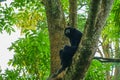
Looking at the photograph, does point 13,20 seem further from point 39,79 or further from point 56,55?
point 56,55

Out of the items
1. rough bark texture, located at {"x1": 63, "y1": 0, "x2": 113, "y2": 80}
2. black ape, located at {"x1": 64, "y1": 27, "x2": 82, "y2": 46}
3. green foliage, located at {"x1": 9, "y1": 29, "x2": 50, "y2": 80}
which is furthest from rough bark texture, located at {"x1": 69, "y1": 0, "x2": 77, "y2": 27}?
green foliage, located at {"x1": 9, "y1": 29, "x2": 50, "y2": 80}

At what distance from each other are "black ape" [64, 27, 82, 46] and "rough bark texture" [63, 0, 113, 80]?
4.58 feet

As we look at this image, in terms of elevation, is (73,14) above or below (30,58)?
above

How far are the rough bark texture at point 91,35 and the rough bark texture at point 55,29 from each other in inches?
47.8

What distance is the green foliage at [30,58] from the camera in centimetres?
638

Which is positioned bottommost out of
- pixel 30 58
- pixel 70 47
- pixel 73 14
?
pixel 30 58

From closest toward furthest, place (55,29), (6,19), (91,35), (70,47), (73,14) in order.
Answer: (91,35)
(70,47)
(55,29)
(73,14)
(6,19)

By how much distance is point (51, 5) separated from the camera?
448 centimetres

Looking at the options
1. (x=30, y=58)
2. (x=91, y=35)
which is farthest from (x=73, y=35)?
(x=30, y=58)

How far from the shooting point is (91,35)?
3.01 meters

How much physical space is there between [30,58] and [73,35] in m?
2.13

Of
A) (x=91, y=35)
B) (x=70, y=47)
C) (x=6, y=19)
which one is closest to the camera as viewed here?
(x=91, y=35)

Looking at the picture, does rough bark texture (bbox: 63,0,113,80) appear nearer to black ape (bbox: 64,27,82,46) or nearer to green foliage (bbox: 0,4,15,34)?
black ape (bbox: 64,27,82,46)

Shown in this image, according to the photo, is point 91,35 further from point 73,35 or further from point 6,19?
point 6,19
